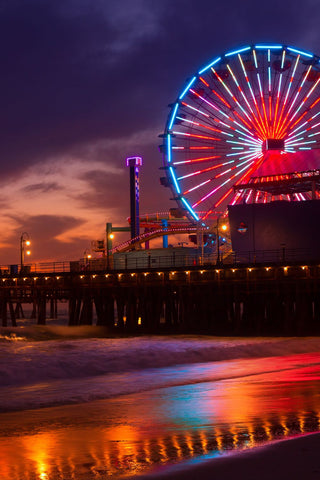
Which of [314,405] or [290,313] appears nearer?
[314,405]

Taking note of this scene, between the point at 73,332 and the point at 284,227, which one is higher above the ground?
the point at 284,227

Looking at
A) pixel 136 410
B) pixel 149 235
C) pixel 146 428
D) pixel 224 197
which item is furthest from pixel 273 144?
pixel 146 428

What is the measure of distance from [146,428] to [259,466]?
3342 millimetres

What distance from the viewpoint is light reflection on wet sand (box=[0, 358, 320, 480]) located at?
8.53 m

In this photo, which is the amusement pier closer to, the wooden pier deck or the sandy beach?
the wooden pier deck

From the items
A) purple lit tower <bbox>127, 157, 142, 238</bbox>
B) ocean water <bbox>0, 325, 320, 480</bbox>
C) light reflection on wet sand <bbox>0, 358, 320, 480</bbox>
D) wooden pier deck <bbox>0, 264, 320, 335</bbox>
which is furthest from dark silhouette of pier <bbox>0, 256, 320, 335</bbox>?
light reflection on wet sand <bbox>0, 358, 320, 480</bbox>

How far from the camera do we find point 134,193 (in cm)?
7344

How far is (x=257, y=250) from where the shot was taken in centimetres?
4700

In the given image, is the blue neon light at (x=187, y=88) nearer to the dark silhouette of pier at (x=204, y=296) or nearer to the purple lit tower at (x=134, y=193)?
the dark silhouette of pier at (x=204, y=296)

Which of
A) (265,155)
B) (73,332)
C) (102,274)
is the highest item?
(265,155)

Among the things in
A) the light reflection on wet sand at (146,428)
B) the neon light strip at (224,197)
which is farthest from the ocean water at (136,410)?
the neon light strip at (224,197)

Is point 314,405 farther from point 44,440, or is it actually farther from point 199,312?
point 199,312

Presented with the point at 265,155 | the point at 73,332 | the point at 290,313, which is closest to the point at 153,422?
the point at 290,313

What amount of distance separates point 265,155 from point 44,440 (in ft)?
135
